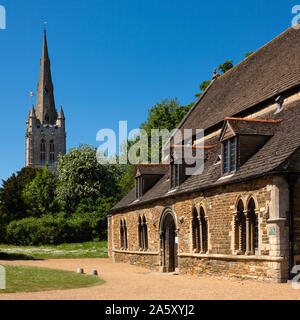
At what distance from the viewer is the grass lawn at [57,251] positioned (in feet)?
115

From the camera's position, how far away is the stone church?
14497 millimetres

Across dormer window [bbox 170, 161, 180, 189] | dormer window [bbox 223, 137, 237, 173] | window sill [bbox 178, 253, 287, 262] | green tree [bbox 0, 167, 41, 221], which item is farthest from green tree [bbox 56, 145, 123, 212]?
dormer window [bbox 223, 137, 237, 173]

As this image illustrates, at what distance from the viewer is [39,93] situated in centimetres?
12062

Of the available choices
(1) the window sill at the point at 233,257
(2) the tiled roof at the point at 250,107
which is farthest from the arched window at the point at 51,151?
(1) the window sill at the point at 233,257

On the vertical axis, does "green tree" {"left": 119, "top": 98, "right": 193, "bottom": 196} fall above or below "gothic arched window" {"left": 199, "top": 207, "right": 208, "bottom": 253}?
above

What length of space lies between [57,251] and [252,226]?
85.9ft

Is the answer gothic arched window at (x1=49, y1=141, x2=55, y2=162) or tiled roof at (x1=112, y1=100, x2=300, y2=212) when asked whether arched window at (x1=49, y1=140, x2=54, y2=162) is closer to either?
gothic arched window at (x1=49, y1=141, x2=55, y2=162)

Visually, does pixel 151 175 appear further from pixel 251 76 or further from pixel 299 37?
pixel 299 37

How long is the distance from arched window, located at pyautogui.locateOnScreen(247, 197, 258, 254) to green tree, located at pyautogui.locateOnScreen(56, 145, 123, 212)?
3375 centimetres

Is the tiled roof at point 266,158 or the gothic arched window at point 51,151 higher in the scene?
the gothic arched window at point 51,151

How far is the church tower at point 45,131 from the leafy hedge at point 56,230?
76710mm

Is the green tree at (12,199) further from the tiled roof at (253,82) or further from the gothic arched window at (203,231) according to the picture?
the gothic arched window at (203,231)
